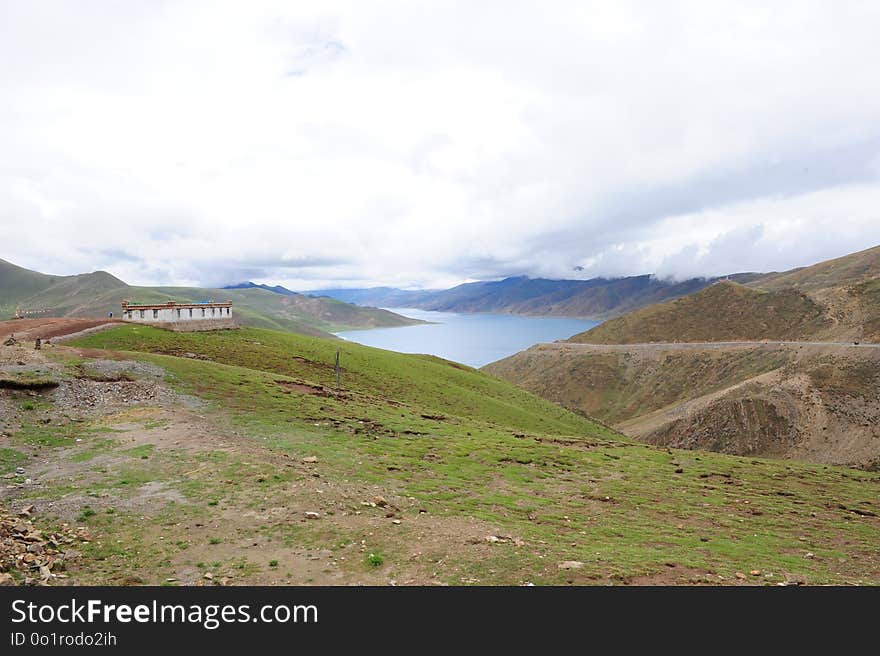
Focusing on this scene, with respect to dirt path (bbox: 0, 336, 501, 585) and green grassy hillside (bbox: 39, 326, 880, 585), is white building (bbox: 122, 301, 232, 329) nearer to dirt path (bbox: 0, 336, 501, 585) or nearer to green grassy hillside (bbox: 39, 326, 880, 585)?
green grassy hillside (bbox: 39, 326, 880, 585)

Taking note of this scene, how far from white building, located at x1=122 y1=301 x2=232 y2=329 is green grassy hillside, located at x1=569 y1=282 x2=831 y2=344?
A: 13843cm

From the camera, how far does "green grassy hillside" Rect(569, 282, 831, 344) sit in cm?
14325

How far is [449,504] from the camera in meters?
19.7

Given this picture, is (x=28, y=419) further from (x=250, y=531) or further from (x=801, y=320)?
(x=801, y=320)

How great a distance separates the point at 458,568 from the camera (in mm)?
12305

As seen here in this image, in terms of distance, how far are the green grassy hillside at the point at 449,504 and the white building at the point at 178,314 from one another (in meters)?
24.3

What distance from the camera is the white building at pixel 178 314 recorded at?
200ft

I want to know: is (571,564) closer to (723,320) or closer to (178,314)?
(178,314)

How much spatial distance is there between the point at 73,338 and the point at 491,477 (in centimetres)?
4711

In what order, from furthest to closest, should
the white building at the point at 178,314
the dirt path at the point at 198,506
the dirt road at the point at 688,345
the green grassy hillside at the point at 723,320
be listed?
the green grassy hillside at the point at 723,320
the dirt road at the point at 688,345
the white building at the point at 178,314
the dirt path at the point at 198,506

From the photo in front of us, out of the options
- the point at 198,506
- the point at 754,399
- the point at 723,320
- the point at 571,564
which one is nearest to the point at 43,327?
the point at 198,506

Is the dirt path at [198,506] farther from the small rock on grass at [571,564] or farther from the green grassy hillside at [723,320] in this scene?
the green grassy hillside at [723,320]

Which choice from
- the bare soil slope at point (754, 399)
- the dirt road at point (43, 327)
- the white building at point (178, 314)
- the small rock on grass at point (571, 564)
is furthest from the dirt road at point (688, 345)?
the dirt road at point (43, 327)

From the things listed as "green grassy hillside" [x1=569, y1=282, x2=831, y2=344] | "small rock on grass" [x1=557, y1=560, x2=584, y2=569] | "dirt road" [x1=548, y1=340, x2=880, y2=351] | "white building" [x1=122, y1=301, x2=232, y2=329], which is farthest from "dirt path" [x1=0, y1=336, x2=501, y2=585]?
"green grassy hillside" [x1=569, y1=282, x2=831, y2=344]
